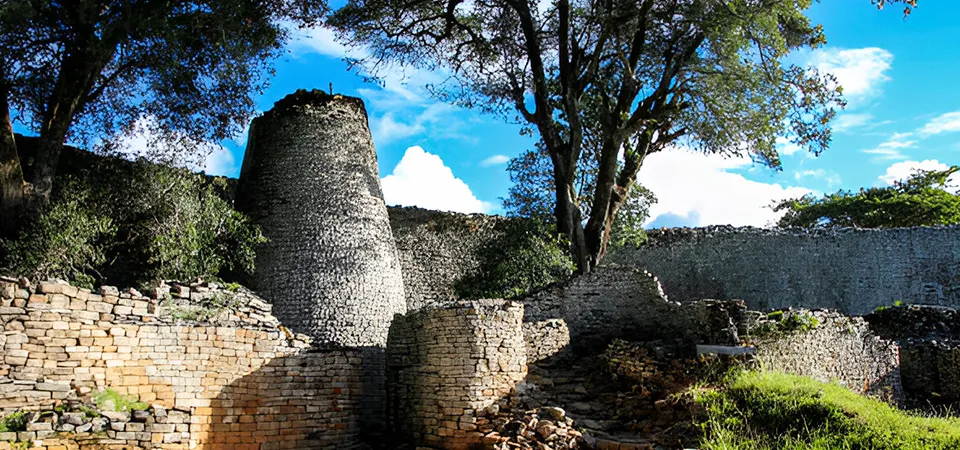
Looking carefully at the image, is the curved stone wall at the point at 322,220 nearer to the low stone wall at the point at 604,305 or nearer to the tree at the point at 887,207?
the low stone wall at the point at 604,305

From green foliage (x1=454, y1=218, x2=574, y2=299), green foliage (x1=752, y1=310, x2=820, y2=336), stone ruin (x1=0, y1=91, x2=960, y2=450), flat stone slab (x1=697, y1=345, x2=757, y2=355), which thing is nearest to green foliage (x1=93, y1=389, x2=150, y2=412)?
stone ruin (x1=0, y1=91, x2=960, y2=450)

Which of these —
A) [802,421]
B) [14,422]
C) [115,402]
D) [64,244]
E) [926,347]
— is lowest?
[802,421]

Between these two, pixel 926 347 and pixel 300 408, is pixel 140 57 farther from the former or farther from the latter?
pixel 926 347

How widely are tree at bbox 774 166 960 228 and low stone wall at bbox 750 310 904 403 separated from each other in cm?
1338

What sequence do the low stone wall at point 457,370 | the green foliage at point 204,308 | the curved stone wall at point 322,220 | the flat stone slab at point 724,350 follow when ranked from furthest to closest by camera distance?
the curved stone wall at point 322,220 → the flat stone slab at point 724,350 → the green foliage at point 204,308 → the low stone wall at point 457,370

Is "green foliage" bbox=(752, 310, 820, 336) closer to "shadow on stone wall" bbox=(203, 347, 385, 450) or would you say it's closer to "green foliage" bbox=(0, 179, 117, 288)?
A: "shadow on stone wall" bbox=(203, 347, 385, 450)

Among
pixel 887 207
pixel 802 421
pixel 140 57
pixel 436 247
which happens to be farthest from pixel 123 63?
pixel 887 207

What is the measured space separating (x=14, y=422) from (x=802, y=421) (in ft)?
24.7

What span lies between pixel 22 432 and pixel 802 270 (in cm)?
1739

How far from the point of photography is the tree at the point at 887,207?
1071 inches

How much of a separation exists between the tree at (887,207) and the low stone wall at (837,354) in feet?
43.9

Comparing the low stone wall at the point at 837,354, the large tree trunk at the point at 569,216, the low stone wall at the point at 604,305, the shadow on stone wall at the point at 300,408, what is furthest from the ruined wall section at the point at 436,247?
the low stone wall at the point at 837,354

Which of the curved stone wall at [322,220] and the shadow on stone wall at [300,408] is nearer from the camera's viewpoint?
the shadow on stone wall at [300,408]

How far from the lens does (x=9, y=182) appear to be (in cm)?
1134
